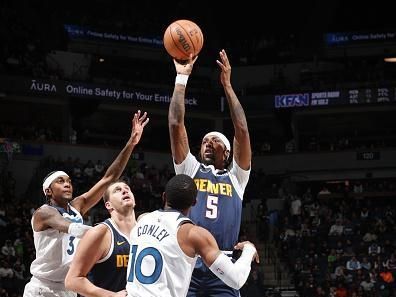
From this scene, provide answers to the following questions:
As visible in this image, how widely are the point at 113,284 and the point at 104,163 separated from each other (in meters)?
23.2

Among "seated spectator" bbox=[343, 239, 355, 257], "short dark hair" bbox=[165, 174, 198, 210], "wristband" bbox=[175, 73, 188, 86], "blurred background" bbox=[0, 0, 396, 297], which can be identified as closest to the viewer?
"short dark hair" bbox=[165, 174, 198, 210]

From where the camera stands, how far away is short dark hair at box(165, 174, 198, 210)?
199 inches

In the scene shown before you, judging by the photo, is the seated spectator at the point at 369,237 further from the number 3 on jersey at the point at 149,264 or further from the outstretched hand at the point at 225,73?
A: the number 3 on jersey at the point at 149,264

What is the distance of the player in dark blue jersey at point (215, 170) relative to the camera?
6273 millimetres

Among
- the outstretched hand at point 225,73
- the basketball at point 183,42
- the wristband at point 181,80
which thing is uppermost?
the basketball at point 183,42

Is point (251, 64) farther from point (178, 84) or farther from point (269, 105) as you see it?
point (178, 84)

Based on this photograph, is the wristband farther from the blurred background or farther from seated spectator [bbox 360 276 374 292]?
the blurred background

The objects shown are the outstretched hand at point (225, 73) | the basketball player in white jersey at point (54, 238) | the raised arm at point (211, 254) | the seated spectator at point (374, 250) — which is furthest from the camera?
the seated spectator at point (374, 250)

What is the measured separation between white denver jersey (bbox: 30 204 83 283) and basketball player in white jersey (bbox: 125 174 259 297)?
2.56m

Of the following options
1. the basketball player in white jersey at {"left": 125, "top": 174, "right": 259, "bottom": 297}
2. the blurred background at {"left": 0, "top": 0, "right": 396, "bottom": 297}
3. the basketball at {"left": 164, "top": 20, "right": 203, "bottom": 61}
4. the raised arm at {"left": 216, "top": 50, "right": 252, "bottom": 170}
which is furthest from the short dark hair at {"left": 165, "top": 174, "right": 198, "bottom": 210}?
the blurred background at {"left": 0, "top": 0, "right": 396, "bottom": 297}

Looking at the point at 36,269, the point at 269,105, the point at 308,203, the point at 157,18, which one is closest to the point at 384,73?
the point at 269,105

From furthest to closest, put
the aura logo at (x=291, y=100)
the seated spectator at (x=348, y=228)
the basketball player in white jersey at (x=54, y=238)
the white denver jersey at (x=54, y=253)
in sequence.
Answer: the aura logo at (x=291, y=100) → the seated spectator at (x=348, y=228) → the white denver jersey at (x=54, y=253) → the basketball player in white jersey at (x=54, y=238)

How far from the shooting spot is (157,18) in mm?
35219

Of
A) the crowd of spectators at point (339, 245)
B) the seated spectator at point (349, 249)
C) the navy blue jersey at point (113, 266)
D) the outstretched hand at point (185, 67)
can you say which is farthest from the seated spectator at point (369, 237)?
the navy blue jersey at point (113, 266)
